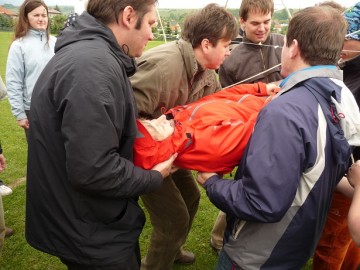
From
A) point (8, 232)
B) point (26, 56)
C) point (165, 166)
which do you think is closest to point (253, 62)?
point (165, 166)

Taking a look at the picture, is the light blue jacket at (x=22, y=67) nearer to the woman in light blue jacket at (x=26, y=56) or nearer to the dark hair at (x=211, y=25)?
the woman in light blue jacket at (x=26, y=56)

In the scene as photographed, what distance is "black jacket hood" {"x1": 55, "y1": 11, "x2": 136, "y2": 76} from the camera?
1728mm

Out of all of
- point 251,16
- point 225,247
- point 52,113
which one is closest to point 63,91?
point 52,113

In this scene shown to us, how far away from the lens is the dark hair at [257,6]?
11.8ft

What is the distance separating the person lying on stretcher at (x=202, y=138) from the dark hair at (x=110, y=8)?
572 millimetres

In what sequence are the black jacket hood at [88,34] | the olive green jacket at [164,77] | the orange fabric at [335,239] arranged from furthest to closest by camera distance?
1. the orange fabric at [335,239]
2. the olive green jacket at [164,77]
3. the black jacket hood at [88,34]

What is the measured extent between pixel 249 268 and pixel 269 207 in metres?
0.47

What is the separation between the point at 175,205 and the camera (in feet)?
9.39

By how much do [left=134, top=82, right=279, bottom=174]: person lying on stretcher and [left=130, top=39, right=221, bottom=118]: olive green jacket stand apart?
0.41 metres

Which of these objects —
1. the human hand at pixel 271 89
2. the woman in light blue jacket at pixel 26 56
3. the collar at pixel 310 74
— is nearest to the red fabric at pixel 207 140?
the collar at pixel 310 74

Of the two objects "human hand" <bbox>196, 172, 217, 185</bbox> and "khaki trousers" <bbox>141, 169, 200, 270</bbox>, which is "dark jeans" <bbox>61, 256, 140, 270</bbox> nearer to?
"human hand" <bbox>196, 172, 217, 185</bbox>

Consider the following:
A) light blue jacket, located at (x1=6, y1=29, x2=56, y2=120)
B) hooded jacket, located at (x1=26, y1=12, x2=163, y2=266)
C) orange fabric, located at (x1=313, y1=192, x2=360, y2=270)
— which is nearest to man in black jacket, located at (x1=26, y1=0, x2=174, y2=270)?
hooded jacket, located at (x1=26, y1=12, x2=163, y2=266)

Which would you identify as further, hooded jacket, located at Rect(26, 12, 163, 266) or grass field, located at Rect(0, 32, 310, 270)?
grass field, located at Rect(0, 32, 310, 270)

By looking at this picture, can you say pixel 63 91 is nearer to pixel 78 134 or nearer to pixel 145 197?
pixel 78 134
